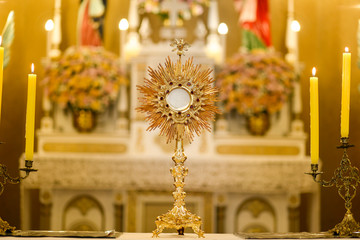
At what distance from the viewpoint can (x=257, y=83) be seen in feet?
14.4

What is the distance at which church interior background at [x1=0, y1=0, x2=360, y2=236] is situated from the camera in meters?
4.29

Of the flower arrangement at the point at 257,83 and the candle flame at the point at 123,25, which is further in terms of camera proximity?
the candle flame at the point at 123,25

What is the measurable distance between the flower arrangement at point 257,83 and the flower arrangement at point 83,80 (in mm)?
902

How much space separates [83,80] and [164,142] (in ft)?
2.74

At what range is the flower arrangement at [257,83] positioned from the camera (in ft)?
14.4

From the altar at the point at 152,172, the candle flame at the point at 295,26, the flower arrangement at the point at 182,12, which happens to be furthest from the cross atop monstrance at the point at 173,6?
the candle flame at the point at 295,26

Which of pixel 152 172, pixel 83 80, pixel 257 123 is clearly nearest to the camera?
pixel 152 172

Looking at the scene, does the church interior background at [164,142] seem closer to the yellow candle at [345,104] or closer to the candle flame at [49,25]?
the candle flame at [49,25]

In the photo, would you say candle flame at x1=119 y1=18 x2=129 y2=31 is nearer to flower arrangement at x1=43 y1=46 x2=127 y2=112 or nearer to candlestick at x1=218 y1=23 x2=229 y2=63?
flower arrangement at x1=43 y1=46 x2=127 y2=112

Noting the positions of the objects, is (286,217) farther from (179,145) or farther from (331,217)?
(179,145)

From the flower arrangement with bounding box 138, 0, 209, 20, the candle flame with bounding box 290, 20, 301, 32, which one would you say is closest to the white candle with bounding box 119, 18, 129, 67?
the flower arrangement with bounding box 138, 0, 209, 20

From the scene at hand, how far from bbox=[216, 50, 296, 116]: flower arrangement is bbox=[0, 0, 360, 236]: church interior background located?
13cm

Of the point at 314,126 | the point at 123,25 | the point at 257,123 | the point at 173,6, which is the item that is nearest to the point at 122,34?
Answer: the point at 123,25

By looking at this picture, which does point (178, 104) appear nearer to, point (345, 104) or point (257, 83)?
point (345, 104)
